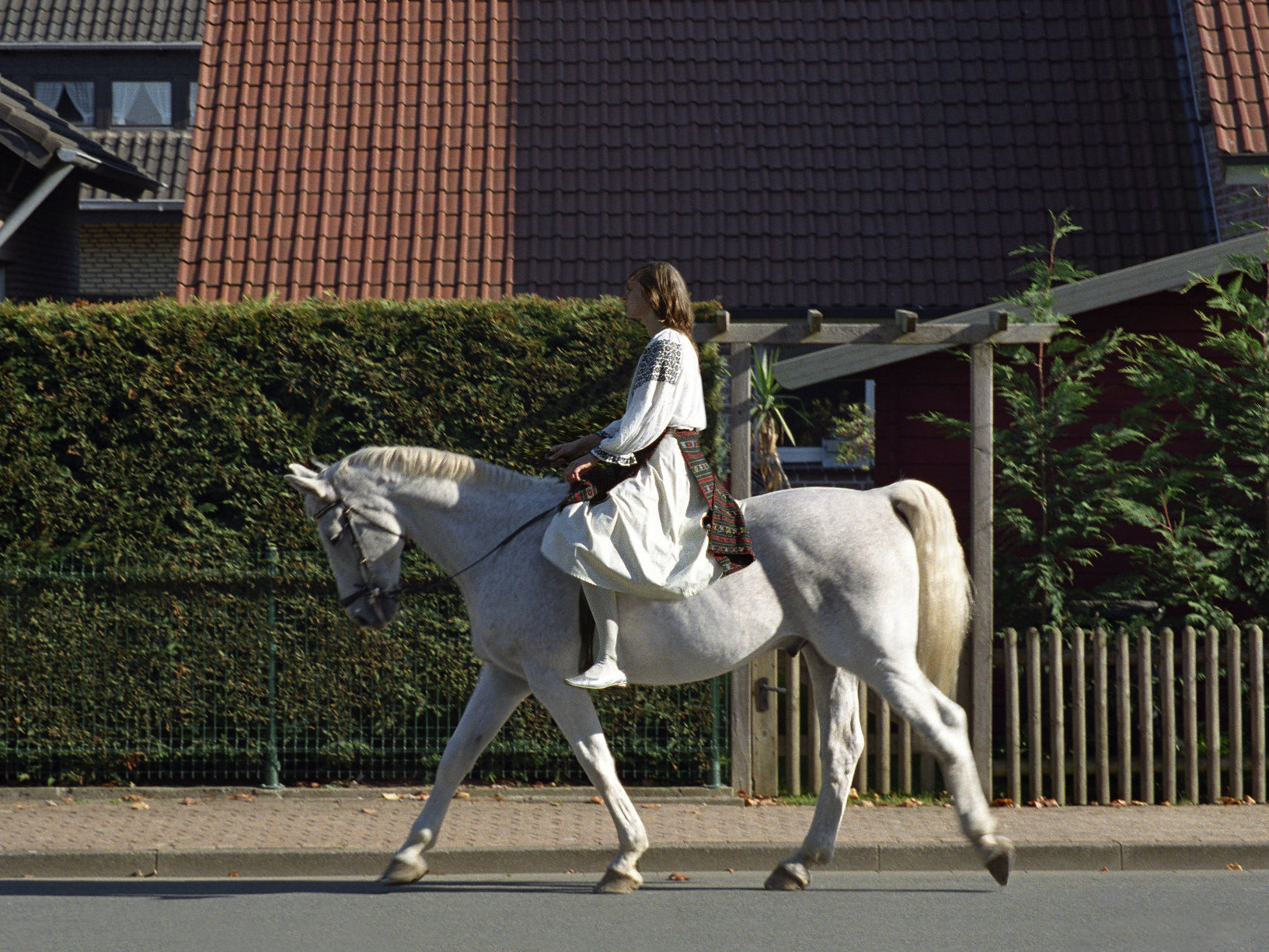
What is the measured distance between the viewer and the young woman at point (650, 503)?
5.95 m

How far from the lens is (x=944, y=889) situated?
251 inches

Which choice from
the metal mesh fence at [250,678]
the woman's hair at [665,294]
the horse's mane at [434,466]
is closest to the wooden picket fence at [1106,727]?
the metal mesh fence at [250,678]

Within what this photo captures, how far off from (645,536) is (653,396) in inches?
23.8

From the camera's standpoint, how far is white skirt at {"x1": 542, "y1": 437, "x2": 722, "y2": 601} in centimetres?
594

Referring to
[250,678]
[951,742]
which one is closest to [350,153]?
[250,678]

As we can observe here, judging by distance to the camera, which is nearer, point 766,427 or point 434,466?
point 434,466

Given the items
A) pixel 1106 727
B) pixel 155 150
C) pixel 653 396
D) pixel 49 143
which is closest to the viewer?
pixel 653 396

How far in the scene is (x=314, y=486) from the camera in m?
6.23

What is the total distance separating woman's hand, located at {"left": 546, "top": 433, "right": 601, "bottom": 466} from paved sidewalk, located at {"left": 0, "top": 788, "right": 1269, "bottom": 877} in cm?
205

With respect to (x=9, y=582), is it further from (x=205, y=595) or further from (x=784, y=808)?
(x=784, y=808)

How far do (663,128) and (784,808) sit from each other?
8.94 metres

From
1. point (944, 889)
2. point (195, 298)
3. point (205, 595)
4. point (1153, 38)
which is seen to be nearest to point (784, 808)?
point (944, 889)

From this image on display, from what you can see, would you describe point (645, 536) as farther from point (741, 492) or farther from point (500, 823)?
point (500, 823)

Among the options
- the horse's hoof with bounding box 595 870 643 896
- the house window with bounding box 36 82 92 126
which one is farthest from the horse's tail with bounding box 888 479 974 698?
the house window with bounding box 36 82 92 126
